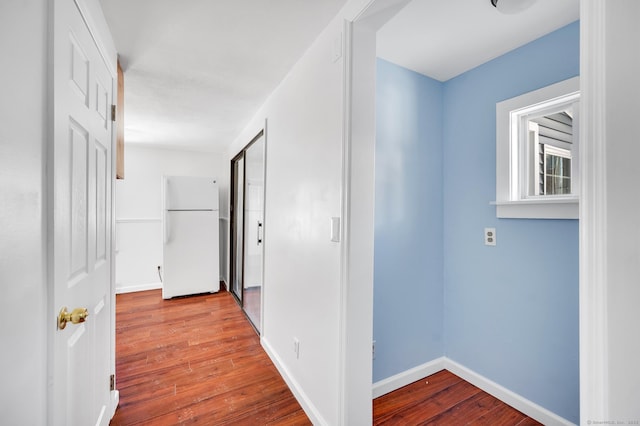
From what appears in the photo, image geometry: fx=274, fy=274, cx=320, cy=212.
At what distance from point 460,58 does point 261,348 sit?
2830mm

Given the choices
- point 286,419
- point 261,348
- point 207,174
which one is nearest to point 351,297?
point 286,419

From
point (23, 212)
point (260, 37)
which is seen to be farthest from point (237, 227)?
point (23, 212)

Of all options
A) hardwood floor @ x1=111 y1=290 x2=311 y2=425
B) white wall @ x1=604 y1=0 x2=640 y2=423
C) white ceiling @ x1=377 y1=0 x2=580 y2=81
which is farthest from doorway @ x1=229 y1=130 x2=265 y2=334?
white wall @ x1=604 y1=0 x2=640 y2=423

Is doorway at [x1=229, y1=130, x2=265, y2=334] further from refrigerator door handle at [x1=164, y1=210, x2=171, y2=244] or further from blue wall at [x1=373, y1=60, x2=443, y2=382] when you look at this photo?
blue wall at [x1=373, y1=60, x2=443, y2=382]

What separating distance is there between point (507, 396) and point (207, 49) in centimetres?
298

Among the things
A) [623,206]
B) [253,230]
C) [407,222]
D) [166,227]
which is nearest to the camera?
[623,206]

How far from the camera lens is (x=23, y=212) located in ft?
2.41

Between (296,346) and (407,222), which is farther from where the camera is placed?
(407,222)

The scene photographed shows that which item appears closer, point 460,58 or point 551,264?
point 551,264

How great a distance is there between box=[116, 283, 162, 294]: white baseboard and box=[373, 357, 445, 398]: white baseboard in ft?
12.6

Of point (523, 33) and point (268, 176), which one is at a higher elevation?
point (523, 33)

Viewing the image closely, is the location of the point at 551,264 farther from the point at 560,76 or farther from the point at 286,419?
the point at 286,419

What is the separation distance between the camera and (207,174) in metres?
4.78

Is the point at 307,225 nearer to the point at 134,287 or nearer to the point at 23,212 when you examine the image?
the point at 23,212
